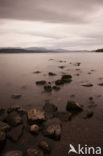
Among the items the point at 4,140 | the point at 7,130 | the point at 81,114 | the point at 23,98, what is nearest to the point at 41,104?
the point at 23,98

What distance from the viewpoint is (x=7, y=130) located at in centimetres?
941

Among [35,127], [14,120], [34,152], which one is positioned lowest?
[34,152]

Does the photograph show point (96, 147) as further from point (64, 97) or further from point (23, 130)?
point (64, 97)

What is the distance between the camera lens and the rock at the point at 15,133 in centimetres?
879

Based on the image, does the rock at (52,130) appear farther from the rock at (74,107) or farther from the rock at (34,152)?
the rock at (74,107)

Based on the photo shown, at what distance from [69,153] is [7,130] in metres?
4.62

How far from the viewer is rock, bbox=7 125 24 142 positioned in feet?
28.8

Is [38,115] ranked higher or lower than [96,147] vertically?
higher

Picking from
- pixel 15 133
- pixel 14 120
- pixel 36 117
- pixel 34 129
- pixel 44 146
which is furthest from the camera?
pixel 36 117

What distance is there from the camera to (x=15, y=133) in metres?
9.12

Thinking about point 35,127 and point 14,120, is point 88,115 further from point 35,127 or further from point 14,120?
point 14,120

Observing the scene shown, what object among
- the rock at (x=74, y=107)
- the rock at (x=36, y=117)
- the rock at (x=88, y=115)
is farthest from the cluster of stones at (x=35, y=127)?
the rock at (x=88, y=115)

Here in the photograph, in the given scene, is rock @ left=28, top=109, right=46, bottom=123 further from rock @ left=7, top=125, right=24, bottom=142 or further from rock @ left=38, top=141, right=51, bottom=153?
rock @ left=38, top=141, right=51, bottom=153

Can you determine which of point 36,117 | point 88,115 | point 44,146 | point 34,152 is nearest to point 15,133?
point 36,117
